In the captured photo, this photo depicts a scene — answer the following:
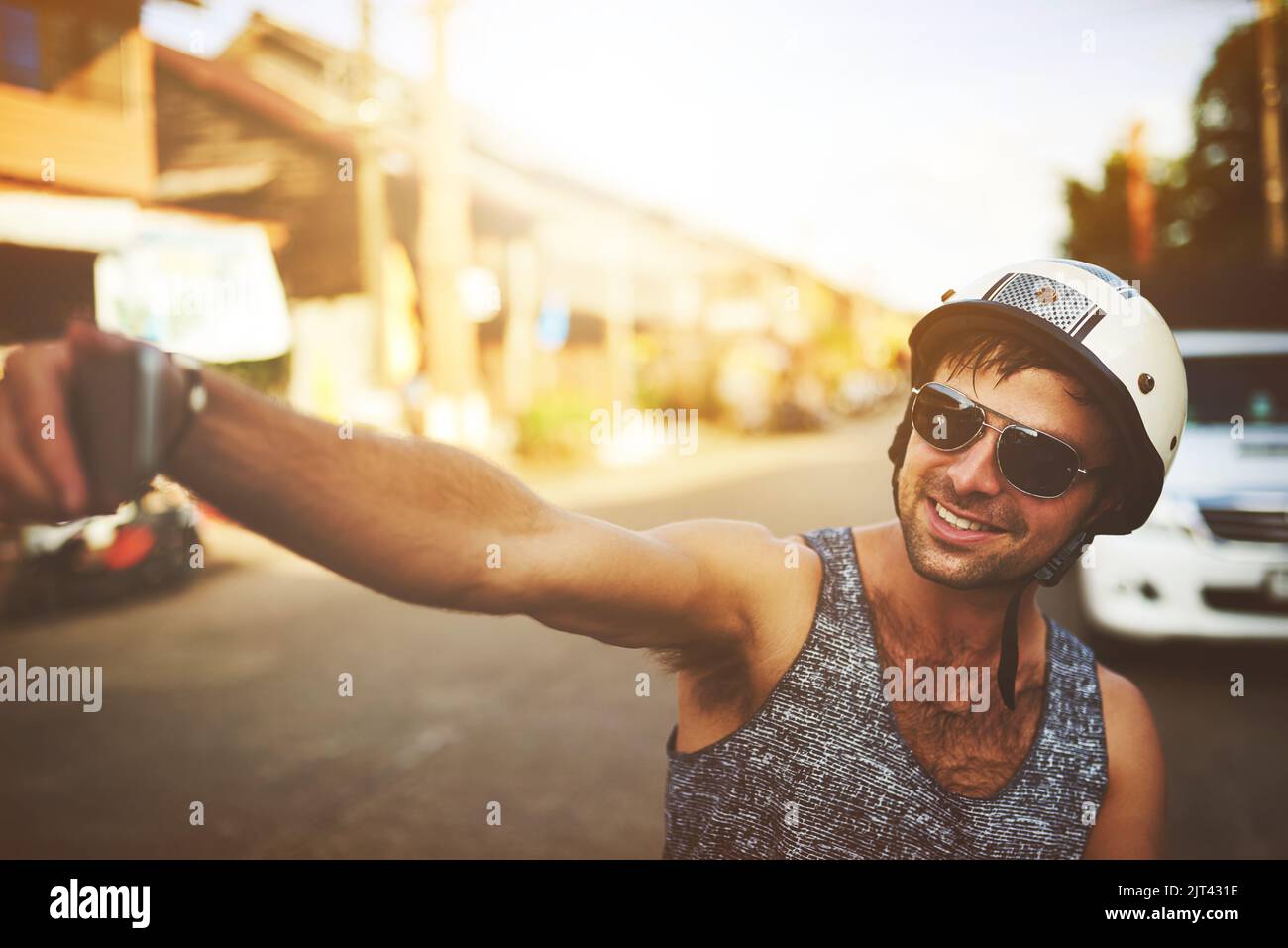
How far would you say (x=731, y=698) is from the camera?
1629mm

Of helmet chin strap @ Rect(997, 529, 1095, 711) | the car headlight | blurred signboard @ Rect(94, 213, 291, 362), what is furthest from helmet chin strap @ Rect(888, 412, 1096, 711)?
blurred signboard @ Rect(94, 213, 291, 362)

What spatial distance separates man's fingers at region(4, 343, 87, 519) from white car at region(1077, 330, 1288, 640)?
562 cm

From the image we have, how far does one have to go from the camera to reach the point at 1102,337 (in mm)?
1621

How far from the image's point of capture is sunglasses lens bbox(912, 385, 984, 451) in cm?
164

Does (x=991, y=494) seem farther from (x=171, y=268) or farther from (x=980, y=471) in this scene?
(x=171, y=268)

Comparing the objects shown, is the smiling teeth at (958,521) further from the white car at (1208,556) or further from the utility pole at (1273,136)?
the utility pole at (1273,136)

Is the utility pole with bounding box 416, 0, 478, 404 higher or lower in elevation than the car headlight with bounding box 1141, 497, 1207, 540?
higher

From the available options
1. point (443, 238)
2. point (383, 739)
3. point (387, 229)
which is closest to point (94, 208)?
point (443, 238)

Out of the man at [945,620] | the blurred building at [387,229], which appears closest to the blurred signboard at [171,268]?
the blurred building at [387,229]

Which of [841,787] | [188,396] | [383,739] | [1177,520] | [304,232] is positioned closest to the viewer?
[188,396]

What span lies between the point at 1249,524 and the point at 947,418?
16.9 ft

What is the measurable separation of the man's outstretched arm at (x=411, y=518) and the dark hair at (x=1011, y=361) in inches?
21.2

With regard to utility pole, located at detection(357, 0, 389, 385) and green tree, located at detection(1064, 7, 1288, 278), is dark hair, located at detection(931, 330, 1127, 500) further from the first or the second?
green tree, located at detection(1064, 7, 1288, 278)
